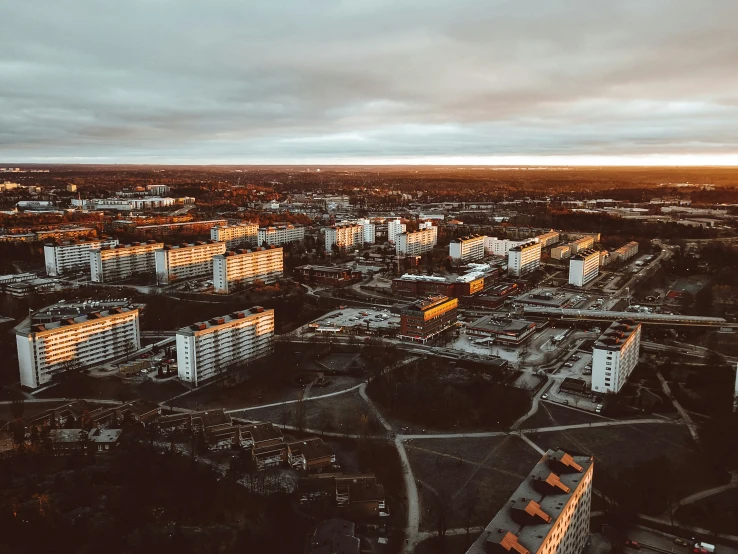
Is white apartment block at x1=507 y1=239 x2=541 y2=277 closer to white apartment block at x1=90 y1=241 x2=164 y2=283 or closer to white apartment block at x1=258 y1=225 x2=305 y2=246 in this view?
white apartment block at x1=258 y1=225 x2=305 y2=246

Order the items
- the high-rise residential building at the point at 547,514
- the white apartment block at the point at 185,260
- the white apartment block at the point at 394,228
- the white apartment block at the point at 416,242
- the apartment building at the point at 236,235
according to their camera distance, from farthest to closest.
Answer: the white apartment block at the point at 394,228 → the white apartment block at the point at 416,242 → the apartment building at the point at 236,235 → the white apartment block at the point at 185,260 → the high-rise residential building at the point at 547,514

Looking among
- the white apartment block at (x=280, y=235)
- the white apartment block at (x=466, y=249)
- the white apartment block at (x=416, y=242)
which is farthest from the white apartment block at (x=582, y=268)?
the white apartment block at (x=280, y=235)

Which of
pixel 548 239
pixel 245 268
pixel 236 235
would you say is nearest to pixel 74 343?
pixel 245 268

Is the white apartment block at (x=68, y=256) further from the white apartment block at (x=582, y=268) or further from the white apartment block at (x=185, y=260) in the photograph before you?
the white apartment block at (x=582, y=268)

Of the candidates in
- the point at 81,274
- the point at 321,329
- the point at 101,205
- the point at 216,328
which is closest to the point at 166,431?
the point at 216,328

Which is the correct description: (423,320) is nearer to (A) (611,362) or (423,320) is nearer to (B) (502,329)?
(B) (502,329)

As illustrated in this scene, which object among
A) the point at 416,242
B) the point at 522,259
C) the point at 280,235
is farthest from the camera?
the point at 280,235
